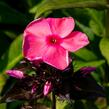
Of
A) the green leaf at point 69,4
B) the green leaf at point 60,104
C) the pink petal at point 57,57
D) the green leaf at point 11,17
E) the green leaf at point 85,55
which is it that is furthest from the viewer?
the green leaf at point 11,17

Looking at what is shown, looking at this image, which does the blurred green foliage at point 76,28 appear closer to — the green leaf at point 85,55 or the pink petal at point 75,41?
the green leaf at point 85,55

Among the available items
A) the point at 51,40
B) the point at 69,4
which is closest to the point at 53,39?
the point at 51,40

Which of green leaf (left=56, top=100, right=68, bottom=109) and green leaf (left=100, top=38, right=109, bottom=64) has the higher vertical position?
green leaf (left=100, top=38, right=109, bottom=64)

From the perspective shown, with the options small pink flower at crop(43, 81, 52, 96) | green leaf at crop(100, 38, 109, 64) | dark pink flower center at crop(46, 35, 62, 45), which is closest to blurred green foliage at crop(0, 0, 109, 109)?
green leaf at crop(100, 38, 109, 64)

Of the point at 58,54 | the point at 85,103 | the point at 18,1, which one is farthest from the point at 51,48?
the point at 18,1

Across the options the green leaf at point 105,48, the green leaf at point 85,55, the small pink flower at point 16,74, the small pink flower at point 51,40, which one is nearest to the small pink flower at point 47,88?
the small pink flower at point 16,74

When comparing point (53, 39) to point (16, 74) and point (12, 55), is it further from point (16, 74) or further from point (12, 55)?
point (12, 55)

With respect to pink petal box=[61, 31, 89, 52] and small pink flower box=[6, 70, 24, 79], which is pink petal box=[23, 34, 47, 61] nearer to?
pink petal box=[61, 31, 89, 52]

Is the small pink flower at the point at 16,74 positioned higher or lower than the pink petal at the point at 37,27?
lower

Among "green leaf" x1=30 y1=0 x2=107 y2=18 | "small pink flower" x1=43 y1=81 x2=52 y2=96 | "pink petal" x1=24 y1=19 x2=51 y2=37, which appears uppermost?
"green leaf" x1=30 y1=0 x2=107 y2=18
